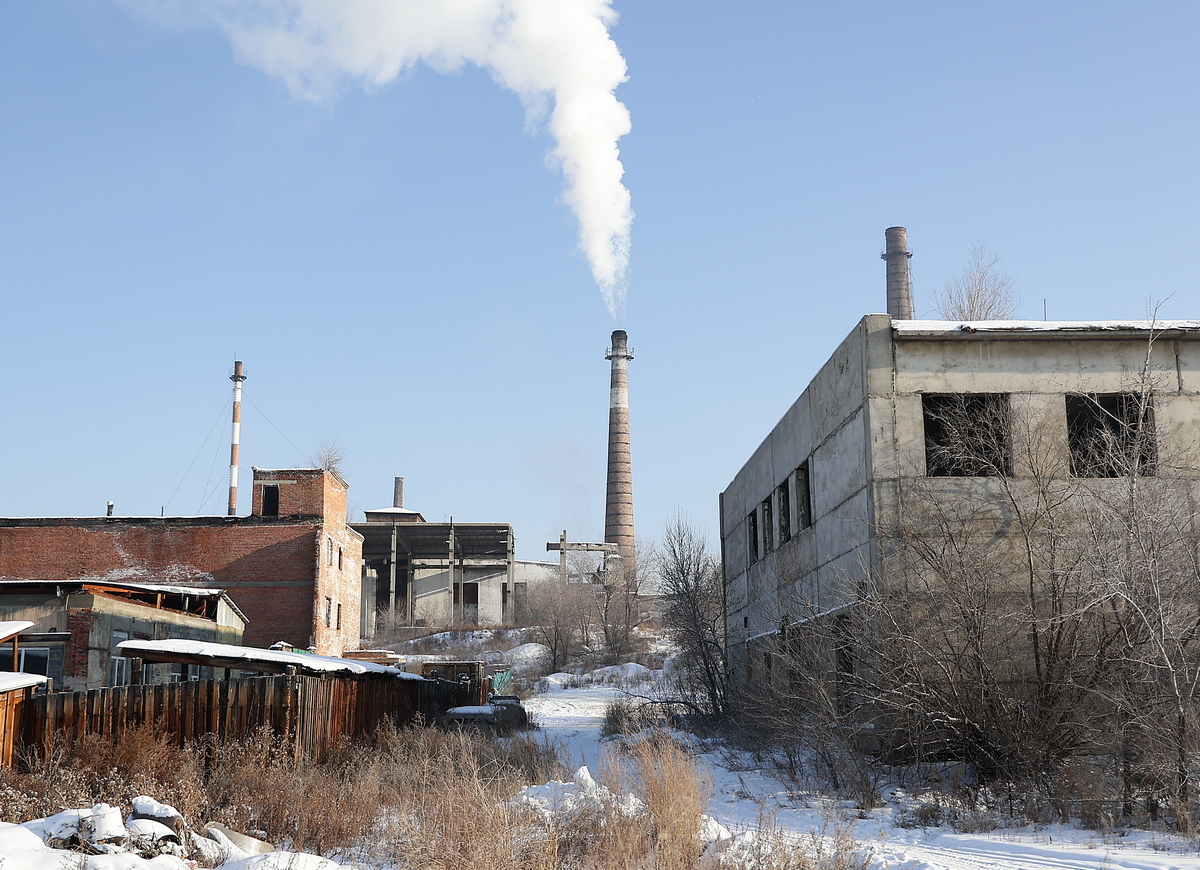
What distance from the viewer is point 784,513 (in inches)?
775

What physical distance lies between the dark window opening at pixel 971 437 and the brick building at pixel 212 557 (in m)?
23.2

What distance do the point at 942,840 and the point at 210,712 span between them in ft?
27.1

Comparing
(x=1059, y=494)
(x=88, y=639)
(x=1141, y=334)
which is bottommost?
(x=88, y=639)

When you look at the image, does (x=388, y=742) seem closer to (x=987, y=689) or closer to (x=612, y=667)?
(x=987, y=689)

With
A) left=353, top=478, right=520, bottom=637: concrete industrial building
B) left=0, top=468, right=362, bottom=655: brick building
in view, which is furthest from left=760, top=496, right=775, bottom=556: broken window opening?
left=353, top=478, right=520, bottom=637: concrete industrial building

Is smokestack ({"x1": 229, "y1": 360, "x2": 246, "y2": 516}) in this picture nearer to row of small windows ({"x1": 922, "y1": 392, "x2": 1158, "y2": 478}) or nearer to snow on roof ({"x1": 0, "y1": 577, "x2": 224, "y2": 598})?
snow on roof ({"x1": 0, "y1": 577, "x2": 224, "y2": 598})

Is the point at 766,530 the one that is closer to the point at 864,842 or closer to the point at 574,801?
the point at 864,842

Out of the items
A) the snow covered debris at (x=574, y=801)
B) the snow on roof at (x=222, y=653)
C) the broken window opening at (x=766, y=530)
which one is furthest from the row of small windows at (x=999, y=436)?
the snow on roof at (x=222, y=653)

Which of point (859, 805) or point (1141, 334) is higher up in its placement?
point (1141, 334)

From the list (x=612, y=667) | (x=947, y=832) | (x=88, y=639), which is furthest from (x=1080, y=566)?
(x=612, y=667)

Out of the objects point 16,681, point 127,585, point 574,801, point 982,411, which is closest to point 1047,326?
point 982,411

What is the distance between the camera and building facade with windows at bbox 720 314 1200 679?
44.7 ft

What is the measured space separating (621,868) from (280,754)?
208 inches

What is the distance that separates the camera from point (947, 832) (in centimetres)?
1004
